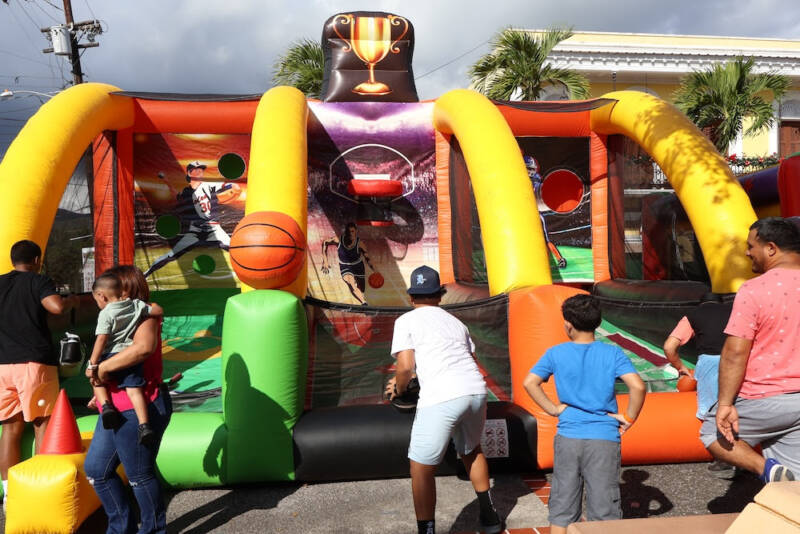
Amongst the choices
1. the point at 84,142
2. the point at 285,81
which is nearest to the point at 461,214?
the point at 84,142

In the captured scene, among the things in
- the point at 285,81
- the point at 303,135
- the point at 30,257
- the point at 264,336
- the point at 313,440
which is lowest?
the point at 313,440

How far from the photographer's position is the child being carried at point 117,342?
2.61 m

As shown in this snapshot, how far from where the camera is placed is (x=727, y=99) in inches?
435

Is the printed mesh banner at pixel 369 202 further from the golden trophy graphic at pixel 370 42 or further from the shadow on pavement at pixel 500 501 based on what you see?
the shadow on pavement at pixel 500 501

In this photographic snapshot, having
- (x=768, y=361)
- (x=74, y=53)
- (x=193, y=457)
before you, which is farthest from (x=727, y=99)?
(x=74, y=53)

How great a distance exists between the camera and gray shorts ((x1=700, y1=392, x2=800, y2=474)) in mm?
2338

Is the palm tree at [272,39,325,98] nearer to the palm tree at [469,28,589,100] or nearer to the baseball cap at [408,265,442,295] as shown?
the palm tree at [469,28,589,100]

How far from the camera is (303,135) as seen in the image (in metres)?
5.26

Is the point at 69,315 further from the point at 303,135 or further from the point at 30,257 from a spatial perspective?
the point at 303,135

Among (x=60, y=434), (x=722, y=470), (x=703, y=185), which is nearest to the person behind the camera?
(x=60, y=434)

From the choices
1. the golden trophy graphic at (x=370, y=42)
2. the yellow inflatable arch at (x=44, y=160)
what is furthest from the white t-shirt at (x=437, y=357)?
the golden trophy graphic at (x=370, y=42)

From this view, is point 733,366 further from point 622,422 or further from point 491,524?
point 491,524

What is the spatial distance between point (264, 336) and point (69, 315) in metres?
2.32

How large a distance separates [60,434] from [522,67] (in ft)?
34.8
